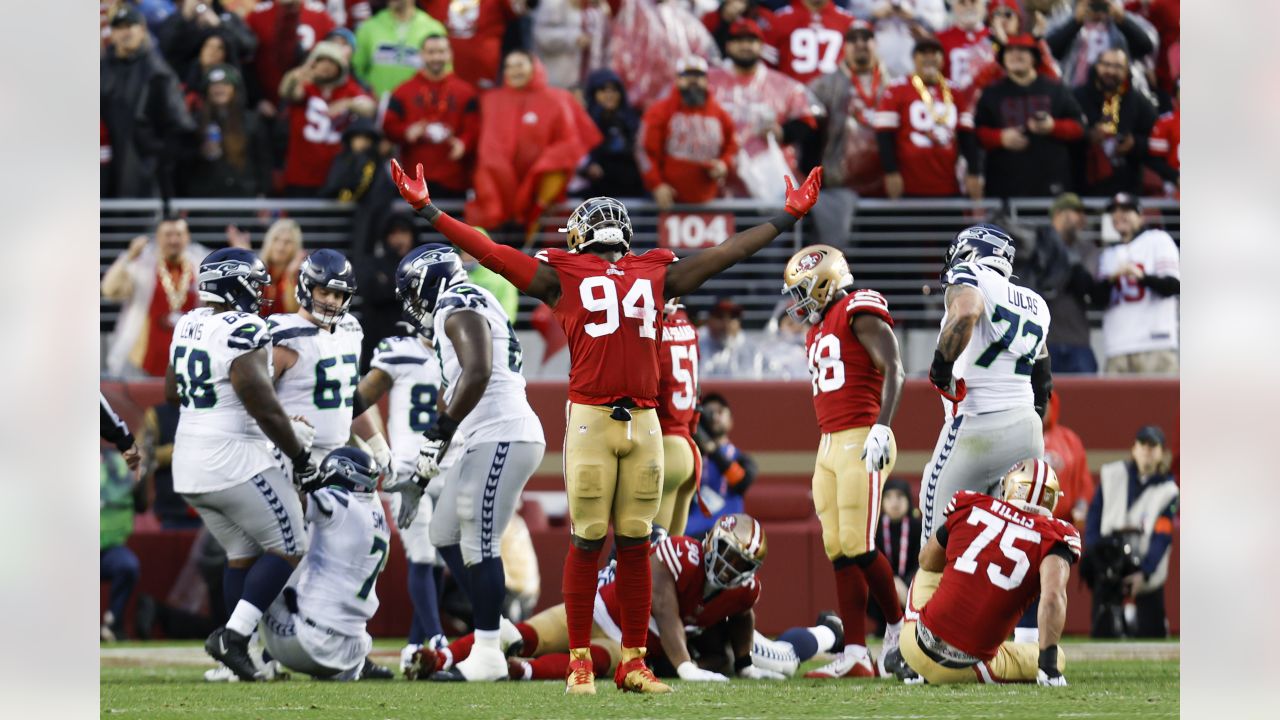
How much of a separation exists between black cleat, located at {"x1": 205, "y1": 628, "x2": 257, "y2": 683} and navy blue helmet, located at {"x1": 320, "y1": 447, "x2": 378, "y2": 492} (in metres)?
0.85

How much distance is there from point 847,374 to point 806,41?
6.03 meters

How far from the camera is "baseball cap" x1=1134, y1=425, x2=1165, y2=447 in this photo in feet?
40.4

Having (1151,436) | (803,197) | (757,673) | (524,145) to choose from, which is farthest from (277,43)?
(803,197)

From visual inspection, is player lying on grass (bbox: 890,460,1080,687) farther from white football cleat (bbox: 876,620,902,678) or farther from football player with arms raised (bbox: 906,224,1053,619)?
→ white football cleat (bbox: 876,620,902,678)

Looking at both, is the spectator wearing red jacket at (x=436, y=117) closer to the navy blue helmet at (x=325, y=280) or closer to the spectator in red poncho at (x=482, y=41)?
the spectator in red poncho at (x=482, y=41)

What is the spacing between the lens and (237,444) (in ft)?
28.9

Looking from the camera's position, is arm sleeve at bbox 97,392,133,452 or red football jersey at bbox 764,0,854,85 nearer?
arm sleeve at bbox 97,392,133,452

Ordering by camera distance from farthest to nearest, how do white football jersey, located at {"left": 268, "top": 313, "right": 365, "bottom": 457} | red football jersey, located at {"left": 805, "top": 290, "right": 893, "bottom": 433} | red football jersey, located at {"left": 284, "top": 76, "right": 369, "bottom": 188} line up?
red football jersey, located at {"left": 284, "top": 76, "right": 369, "bottom": 188} → white football jersey, located at {"left": 268, "top": 313, "right": 365, "bottom": 457} → red football jersey, located at {"left": 805, "top": 290, "right": 893, "bottom": 433}

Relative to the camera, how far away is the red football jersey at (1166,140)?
14.1m

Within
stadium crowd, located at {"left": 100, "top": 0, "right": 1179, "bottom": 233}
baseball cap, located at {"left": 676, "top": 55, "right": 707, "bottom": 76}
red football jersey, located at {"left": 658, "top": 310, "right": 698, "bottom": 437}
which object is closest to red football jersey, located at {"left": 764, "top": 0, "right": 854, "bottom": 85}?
stadium crowd, located at {"left": 100, "top": 0, "right": 1179, "bottom": 233}

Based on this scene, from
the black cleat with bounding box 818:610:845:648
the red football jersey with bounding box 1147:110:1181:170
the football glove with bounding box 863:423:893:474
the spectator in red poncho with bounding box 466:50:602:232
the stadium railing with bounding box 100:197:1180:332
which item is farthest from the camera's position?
the red football jersey with bounding box 1147:110:1181:170
